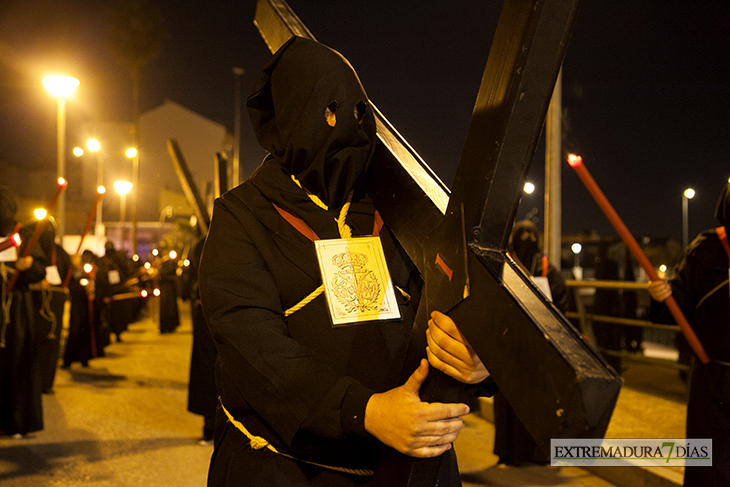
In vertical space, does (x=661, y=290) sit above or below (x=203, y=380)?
above

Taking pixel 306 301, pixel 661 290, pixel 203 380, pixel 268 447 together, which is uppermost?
pixel 306 301

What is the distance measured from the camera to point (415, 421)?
1.17m

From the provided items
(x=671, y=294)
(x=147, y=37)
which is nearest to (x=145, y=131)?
(x=147, y=37)

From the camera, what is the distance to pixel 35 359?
6.38 m

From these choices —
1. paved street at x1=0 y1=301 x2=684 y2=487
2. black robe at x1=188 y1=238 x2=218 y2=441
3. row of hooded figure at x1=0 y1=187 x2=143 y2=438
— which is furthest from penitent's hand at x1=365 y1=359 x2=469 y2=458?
row of hooded figure at x1=0 y1=187 x2=143 y2=438

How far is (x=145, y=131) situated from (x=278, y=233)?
173ft

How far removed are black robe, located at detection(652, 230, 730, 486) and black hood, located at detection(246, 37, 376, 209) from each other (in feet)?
8.86

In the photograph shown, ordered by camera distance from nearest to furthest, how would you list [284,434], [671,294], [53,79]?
[284,434] → [671,294] → [53,79]

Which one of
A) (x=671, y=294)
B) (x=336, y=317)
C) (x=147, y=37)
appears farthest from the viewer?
(x=147, y=37)

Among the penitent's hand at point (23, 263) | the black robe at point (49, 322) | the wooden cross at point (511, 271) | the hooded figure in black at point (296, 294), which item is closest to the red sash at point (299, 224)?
the hooded figure in black at point (296, 294)

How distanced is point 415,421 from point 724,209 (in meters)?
2.98

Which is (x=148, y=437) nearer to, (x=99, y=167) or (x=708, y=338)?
(x=708, y=338)

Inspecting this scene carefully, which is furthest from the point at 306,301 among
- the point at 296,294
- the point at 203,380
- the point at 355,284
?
the point at 203,380

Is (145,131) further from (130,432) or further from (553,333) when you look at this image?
(553,333)
